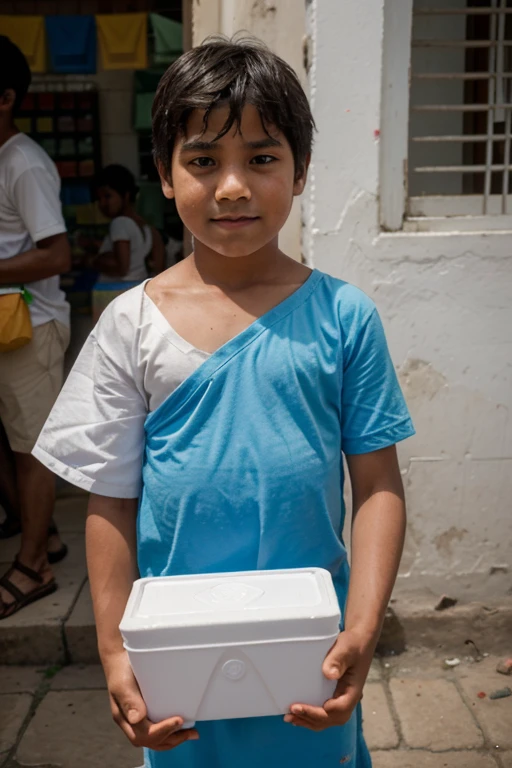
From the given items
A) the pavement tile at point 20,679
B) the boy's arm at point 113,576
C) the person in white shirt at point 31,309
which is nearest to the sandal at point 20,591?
the person in white shirt at point 31,309

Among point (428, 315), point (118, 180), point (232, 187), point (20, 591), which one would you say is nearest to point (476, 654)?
point (428, 315)

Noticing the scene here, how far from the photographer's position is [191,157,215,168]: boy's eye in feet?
4.42

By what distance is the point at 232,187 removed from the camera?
51.0 inches

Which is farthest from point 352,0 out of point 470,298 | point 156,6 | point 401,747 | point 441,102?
point 156,6

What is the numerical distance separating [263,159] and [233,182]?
3.5 inches

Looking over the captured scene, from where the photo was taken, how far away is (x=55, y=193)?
9.98 feet

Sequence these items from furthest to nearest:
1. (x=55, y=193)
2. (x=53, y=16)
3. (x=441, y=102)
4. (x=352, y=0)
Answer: (x=53, y=16) < (x=55, y=193) < (x=441, y=102) < (x=352, y=0)

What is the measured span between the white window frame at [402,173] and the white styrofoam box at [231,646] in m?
1.73

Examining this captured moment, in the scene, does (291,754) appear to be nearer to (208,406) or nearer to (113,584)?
(113,584)

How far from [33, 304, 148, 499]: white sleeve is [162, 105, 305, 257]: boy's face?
23cm

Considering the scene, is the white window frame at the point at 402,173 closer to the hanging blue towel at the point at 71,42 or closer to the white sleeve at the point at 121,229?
the white sleeve at the point at 121,229

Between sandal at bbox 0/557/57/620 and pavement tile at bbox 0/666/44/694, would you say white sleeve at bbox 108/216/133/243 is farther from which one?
pavement tile at bbox 0/666/44/694

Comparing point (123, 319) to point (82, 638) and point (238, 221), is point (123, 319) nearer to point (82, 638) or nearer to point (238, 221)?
point (238, 221)

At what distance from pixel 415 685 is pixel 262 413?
1855mm
